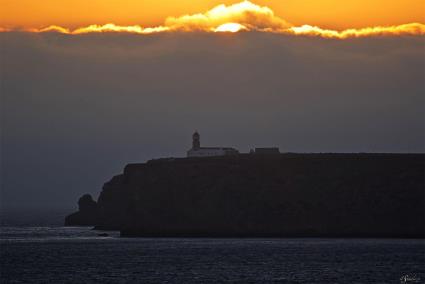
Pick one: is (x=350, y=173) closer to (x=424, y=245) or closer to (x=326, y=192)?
(x=326, y=192)

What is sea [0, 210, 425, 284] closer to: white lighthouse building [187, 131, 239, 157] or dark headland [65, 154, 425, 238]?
dark headland [65, 154, 425, 238]

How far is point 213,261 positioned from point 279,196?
4633 cm

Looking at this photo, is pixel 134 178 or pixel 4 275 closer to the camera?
pixel 4 275

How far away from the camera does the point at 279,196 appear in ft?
474

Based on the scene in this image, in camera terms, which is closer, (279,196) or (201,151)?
(279,196)

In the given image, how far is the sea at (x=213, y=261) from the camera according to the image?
278 ft

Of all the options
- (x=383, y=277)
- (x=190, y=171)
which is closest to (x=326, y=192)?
(x=190, y=171)

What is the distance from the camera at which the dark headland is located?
13925 centimetres

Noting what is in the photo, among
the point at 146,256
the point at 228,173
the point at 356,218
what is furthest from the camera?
the point at 228,173

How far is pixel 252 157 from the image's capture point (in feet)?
500

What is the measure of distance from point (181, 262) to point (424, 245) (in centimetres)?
3309

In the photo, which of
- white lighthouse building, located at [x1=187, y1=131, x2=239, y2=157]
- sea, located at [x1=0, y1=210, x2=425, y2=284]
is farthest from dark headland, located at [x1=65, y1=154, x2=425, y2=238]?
white lighthouse building, located at [x1=187, y1=131, x2=239, y2=157]

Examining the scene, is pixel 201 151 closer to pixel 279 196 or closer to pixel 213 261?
pixel 279 196

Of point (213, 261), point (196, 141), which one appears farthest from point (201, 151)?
point (213, 261)
